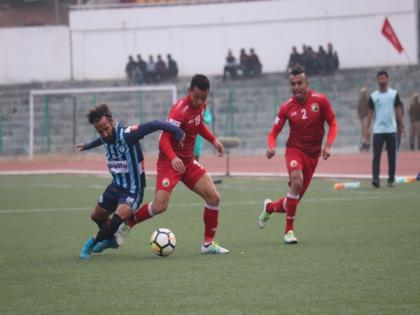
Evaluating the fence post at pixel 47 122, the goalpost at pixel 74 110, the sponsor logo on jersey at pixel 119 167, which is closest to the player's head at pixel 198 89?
the sponsor logo on jersey at pixel 119 167

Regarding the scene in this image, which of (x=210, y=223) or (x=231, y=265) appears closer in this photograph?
(x=231, y=265)

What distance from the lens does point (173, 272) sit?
10031 mm

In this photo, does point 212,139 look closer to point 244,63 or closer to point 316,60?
point 316,60

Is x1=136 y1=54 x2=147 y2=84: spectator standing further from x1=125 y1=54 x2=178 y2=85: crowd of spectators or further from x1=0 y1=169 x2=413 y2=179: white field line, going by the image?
x1=0 y1=169 x2=413 y2=179: white field line

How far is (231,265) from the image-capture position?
10422 millimetres

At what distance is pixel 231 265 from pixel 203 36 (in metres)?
38.3

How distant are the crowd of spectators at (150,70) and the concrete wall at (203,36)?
6.98ft

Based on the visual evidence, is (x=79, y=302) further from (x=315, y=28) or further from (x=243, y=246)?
(x=315, y=28)

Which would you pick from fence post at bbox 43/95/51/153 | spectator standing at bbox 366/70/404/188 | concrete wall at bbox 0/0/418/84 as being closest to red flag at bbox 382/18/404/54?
concrete wall at bbox 0/0/418/84

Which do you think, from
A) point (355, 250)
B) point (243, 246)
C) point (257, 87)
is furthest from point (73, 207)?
point (257, 87)

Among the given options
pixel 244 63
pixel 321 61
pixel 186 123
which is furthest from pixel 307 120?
pixel 244 63

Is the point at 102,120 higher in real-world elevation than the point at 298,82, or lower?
lower

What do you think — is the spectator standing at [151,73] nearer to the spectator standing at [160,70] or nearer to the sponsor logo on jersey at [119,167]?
the spectator standing at [160,70]

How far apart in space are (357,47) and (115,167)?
36073mm
